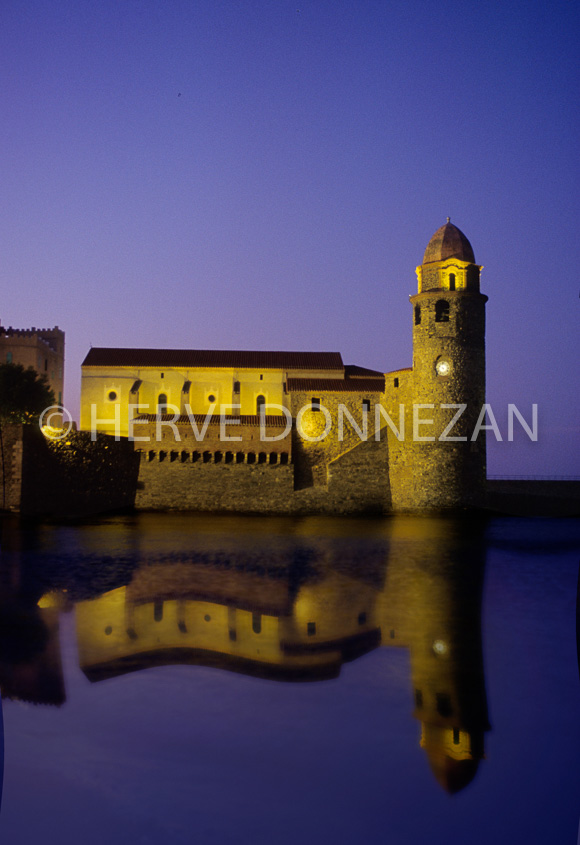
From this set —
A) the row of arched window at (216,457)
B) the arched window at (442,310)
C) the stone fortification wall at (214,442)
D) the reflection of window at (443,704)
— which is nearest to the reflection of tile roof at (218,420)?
the stone fortification wall at (214,442)

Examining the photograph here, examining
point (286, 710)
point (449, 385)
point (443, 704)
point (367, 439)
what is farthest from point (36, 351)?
point (443, 704)

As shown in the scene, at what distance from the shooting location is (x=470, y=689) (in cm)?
618

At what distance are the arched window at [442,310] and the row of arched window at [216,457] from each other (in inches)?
344

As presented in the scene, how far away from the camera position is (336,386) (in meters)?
27.2

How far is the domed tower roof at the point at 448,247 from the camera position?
81.8ft

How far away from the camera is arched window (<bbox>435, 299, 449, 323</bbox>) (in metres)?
24.9

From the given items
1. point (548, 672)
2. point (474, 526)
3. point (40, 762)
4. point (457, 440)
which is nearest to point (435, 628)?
point (548, 672)

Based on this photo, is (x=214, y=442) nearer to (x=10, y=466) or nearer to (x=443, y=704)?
(x=10, y=466)

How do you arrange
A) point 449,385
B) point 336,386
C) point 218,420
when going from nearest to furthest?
point 449,385, point 218,420, point 336,386

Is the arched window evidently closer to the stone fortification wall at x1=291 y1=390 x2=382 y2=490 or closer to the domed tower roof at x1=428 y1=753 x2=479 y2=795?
the stone fortification wall at x1=291 y1=390 x2=382 y2=490

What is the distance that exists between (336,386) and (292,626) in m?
Answer: 19.5

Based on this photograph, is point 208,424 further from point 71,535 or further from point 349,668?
point 349,668

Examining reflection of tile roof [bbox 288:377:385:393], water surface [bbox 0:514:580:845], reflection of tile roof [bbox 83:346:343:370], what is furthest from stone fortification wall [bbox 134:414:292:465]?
water surface [bbox 0:514:580:845]

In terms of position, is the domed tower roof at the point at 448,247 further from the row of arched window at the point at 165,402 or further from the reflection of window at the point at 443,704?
the reflection of window at the point at 443,704
